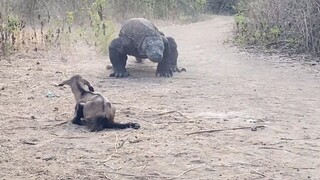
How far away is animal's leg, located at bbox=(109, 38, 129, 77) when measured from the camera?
9.70 metres

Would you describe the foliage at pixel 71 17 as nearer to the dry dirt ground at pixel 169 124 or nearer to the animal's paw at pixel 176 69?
the dry dirt ground at pixel 169 124

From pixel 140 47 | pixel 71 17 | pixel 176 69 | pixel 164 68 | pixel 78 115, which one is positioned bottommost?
pixel 176 69

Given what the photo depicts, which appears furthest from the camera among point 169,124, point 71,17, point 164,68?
point 71,17

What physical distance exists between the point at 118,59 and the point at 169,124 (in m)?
3.63

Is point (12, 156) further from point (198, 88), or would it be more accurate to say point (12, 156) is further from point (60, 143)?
point (198, 88)

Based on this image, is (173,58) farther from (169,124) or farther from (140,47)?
(169,124)

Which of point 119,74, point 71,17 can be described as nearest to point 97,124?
point 119,74

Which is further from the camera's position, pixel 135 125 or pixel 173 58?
pixel 173 58

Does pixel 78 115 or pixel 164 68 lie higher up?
pixel 78 115

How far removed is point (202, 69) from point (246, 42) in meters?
3.46

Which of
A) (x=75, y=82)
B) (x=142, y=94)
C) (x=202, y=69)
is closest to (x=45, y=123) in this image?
(x=75, y=82)

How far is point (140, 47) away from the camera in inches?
388

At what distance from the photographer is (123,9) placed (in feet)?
63.2

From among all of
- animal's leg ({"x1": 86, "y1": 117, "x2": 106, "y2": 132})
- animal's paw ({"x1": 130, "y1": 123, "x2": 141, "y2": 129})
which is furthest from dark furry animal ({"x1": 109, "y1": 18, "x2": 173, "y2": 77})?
animal's leg ({"x1": 86, "y1": 117, "x2": 106, "y2": 132})
